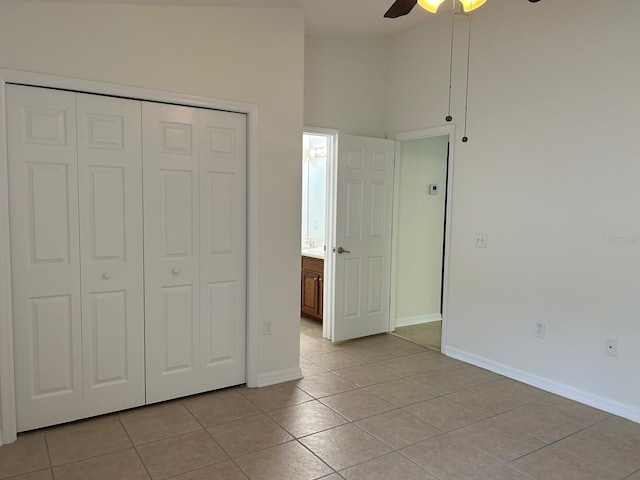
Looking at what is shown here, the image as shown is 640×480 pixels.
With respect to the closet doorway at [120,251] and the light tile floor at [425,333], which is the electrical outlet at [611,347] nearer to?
the light tile floor at [425,333]

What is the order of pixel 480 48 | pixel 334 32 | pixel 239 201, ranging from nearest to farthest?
pixel 239 201 < pixel 480 48 < pixel 334 32

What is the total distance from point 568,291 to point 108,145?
131 inches

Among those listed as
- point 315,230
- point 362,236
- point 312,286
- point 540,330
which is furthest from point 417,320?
point 540,330

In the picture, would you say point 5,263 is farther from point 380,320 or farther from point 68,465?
point 380,320

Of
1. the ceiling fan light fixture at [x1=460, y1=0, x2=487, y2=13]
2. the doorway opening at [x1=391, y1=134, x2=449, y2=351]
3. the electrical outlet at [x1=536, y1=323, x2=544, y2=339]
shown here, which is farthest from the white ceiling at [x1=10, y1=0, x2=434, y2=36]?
the electrical outlet at [x1=536, y1=323, x2=544, y2=339]

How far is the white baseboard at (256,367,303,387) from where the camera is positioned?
3453 millimetres

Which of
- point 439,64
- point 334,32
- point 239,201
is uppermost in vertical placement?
point 334,32

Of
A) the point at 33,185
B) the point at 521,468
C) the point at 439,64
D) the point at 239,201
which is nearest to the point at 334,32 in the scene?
the point at 439,64

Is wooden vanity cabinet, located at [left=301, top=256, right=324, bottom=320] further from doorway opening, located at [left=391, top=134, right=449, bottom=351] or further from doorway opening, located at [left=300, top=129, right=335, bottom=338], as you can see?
doorway opening, located at [left=391, top=134, right=449, bottom=351]

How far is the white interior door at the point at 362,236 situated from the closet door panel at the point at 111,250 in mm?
2026

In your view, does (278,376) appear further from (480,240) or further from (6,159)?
(6,159)

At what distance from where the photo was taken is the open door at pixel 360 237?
443cm

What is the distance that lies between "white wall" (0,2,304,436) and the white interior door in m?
0.97

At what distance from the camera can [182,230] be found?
3.09 meters
